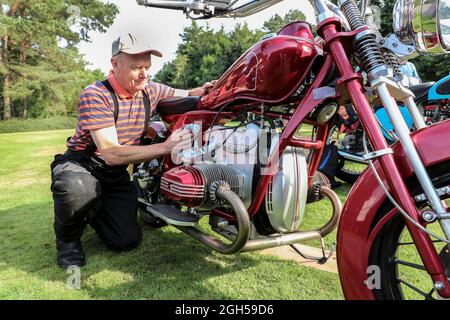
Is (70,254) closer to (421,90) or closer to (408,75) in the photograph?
(408,75)

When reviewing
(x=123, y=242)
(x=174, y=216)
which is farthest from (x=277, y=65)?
(x=123, y=242)

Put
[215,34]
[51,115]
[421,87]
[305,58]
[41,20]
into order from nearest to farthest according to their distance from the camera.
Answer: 1. [305,58]
2. [421,87]
3. [41,20]
4. [51,115]
5. [215,34]

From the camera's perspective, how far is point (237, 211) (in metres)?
1.82

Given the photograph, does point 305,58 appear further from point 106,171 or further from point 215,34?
point 215,34

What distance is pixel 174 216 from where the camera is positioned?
87.9 inches

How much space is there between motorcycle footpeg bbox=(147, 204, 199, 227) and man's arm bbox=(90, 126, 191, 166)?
0.33m

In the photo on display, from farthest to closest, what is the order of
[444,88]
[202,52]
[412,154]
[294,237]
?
1. [202,52]
2. [444,88]
3. [294,237]
4. [412,154]

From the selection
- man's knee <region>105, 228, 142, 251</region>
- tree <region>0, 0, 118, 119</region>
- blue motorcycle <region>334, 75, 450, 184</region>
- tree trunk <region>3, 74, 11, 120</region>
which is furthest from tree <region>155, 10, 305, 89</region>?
man's knee <region>105, 228, 142, 251</region>

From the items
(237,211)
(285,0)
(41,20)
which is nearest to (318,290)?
(237,211)

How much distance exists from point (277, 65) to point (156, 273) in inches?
57.6

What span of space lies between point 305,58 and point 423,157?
750mm

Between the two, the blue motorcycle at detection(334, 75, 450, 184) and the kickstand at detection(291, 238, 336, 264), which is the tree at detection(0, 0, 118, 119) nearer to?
the blue motorcycle at detection(334, 75, 450, 184)

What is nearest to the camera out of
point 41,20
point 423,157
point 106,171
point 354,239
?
point 423,157

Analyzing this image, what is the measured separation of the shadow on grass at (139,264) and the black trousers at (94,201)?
0.47 ft
